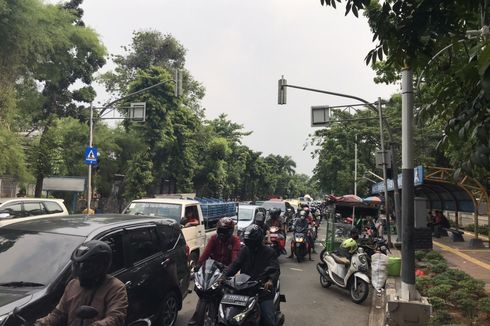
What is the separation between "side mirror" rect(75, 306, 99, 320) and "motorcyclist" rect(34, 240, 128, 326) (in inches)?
5.7

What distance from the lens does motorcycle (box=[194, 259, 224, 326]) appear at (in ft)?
17.3

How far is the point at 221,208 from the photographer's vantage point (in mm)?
24578

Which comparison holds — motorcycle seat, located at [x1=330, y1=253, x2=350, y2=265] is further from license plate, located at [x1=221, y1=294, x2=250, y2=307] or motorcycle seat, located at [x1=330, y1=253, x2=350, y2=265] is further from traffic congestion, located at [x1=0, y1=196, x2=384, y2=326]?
license plate, located at [x1=221, y1=294, x2=250, y2=307]

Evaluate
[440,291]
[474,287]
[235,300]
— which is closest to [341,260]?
[440,291]

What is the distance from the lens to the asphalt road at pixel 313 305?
7602mm

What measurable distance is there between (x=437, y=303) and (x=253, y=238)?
12.7ft

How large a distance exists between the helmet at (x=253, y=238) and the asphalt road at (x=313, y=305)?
2106 mm

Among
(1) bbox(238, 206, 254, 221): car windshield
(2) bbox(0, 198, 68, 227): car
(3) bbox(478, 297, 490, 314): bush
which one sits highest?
(2) bbox(0, 198, 68, 227): car

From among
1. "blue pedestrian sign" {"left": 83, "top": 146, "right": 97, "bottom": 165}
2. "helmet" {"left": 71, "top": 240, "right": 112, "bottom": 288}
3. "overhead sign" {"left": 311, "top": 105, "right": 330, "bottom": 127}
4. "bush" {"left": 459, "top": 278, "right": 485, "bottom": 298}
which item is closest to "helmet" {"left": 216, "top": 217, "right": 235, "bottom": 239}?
"helmet" {"left": 71, "top": 240, "right": 112, "bottom": 288}

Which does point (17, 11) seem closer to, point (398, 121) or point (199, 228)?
point (199, 228)

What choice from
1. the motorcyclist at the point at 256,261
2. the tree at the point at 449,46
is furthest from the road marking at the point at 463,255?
the tree at the point at 449,46

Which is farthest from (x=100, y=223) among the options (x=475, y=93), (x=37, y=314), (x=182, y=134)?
(x=182, y=134)

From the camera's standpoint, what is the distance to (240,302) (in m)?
4.88

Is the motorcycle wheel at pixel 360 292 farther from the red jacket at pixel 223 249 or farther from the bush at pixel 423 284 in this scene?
the red jacket at pixel 223 249
